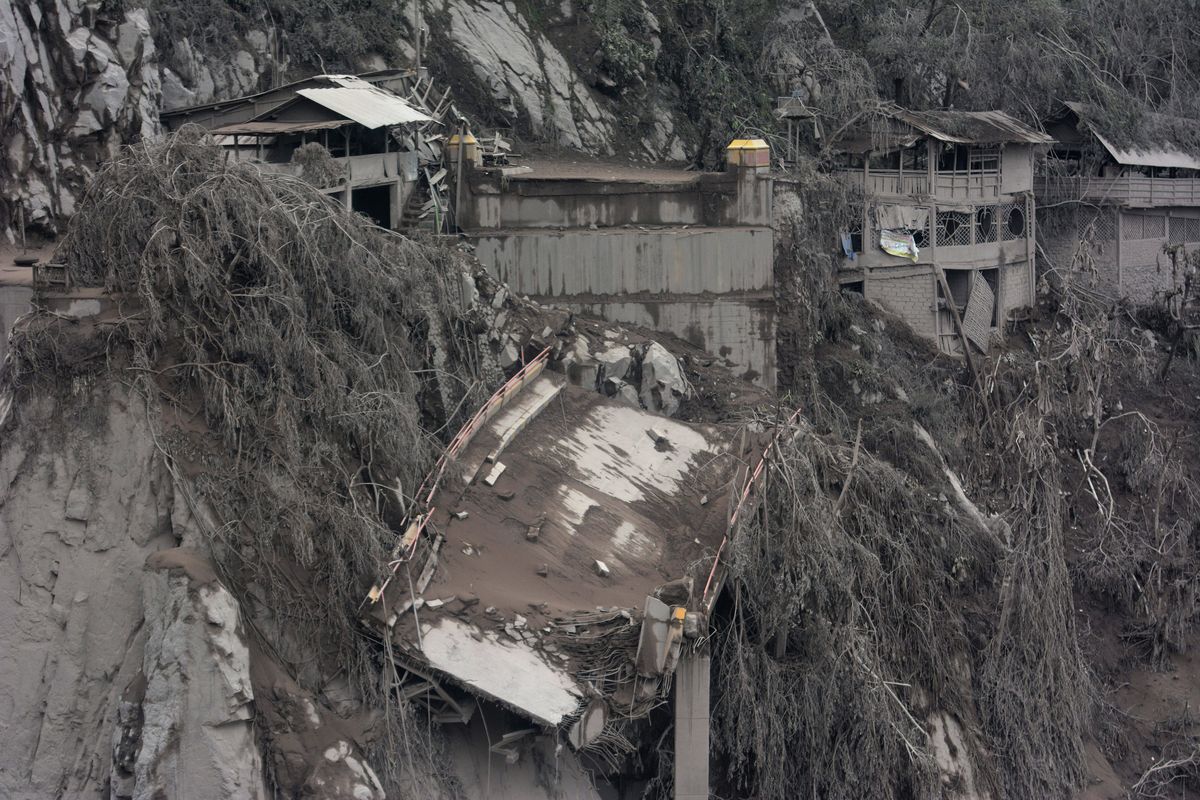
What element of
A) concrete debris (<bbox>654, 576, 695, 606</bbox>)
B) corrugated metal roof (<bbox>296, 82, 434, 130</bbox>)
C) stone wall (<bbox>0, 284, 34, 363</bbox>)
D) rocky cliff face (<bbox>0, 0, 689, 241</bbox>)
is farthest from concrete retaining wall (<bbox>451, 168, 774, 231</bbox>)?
concrete debris (<bbox>654, 576, 695, 606</bbox>)

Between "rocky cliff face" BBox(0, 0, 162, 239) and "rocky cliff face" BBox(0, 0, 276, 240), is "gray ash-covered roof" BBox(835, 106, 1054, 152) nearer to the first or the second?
"rocky cliff face" BBox(0, 0, 276, 240)

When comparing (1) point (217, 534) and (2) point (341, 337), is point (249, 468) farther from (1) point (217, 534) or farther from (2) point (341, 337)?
(2) point (341, 337)

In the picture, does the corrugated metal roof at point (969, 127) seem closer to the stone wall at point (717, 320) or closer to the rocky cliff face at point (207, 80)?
the rocky cliff face at point (207, 80)

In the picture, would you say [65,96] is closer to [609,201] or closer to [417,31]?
[417,31]

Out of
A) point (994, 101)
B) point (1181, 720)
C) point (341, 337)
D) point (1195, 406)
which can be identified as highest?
point (994, 101)

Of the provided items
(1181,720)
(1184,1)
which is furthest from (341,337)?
(1184,1)

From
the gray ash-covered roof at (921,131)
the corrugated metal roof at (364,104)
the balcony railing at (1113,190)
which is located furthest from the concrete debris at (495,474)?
the balcony railing at (1113,190)

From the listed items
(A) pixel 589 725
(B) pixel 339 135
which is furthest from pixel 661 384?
(A) pixel 589 725
